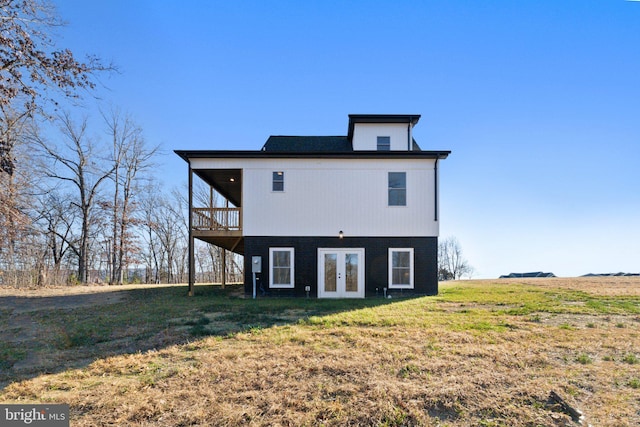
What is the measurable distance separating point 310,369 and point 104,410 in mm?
2468

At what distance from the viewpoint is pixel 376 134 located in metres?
14.6

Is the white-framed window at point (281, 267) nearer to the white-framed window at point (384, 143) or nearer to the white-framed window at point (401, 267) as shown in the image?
the white-framed window at point (401, 267)

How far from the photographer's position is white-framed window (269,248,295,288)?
41.1 ft

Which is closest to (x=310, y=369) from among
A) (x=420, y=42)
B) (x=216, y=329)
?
(x=216, y=329)

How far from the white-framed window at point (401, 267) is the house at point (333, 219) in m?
0.04

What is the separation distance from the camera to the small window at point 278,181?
12812mm

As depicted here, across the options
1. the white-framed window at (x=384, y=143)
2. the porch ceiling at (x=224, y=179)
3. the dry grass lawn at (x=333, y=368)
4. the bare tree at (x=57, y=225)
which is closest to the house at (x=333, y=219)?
the porch ceiling at (x=224, y=179)

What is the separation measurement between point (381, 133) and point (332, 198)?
422 cm

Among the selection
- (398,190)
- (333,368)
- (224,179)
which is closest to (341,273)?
(398,190)

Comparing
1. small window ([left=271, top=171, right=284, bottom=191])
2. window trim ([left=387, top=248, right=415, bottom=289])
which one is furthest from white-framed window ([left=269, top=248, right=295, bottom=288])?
window trim ([left=387, top=248, right=415, bottom=289])

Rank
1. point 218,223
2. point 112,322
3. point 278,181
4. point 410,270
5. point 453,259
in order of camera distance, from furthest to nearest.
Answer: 1. point 453,259
2. point 218,223
3. point 278,181
4. point 410,270
5. point 112,322

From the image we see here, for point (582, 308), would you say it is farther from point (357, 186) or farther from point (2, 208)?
point (2, 208)

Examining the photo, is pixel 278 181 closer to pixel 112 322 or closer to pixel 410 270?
pixel 410 270

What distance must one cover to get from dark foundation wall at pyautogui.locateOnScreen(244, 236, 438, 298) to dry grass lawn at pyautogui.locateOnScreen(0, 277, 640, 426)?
3892 mm
